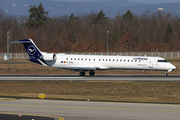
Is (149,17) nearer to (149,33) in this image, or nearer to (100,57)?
(149,33)

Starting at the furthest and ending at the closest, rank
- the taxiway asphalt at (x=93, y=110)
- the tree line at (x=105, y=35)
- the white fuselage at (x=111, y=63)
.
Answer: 1. the tree line at (x=105, y=35)
2. the white fuselage at (x=111, y=63)
3. the taxiway asphalt at (x=93, y=110)

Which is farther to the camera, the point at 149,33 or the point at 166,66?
the point at 149,33

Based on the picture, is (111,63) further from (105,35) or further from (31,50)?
(105,35)

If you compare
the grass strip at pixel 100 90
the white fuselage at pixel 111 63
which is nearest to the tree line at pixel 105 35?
the white fuselage at pixel 111 63

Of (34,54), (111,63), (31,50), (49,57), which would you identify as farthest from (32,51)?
(111,63)

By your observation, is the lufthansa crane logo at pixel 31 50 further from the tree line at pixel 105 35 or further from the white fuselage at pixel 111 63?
the tree line at pixel 105 35

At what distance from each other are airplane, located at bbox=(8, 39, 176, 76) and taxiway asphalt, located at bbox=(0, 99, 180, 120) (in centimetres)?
2381

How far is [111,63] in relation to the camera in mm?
43500

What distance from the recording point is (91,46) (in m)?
105

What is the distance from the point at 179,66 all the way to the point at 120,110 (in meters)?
43.9

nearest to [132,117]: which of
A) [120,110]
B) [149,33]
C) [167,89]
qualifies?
[120,110]

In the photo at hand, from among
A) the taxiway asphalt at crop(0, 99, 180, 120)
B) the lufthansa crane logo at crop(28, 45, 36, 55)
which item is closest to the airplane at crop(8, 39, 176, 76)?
the lufthansa crane logo at crop(28, 45, 36, 55)

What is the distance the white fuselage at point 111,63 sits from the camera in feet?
140

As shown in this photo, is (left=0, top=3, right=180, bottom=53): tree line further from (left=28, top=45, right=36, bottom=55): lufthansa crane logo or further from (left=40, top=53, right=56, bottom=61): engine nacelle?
(left=40, top=53, right=56, bottom=61): engine nacelle
